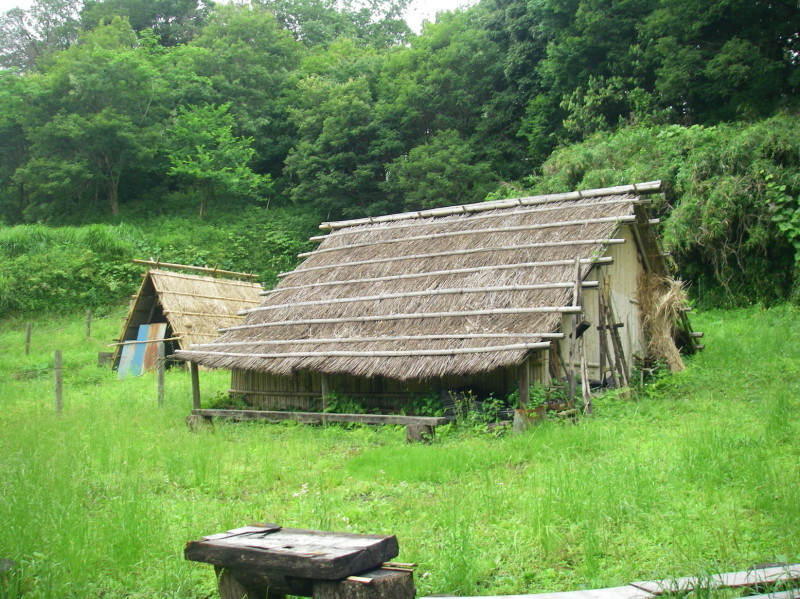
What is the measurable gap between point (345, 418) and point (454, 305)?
2.38m

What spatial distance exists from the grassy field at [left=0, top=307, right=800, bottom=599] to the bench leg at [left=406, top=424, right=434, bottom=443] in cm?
27

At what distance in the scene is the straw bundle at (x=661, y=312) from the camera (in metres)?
12.5

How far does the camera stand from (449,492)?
243 inches

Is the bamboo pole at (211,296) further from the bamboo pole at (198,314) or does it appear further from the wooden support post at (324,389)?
the wooden support post at (324,389)

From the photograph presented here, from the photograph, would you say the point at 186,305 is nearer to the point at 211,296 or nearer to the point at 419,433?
the point at 211,296

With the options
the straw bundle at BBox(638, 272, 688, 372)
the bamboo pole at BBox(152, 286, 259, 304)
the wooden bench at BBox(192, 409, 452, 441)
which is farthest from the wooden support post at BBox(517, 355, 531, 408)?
the bamboo pole at BBox(152, 286, 259, 304)

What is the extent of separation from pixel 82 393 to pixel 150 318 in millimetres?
5353

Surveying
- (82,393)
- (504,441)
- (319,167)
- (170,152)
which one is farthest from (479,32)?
(504,441)

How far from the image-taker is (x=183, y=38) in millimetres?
41625

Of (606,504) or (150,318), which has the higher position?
(150,318)

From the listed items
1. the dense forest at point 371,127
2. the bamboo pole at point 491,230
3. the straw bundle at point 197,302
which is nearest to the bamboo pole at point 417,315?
the bamboo pole at point 491,230

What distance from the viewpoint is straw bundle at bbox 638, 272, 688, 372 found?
1253cm

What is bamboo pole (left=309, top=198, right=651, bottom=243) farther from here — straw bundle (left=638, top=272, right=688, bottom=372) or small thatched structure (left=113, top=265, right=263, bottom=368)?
small thatched structure (left=113, top=265, right=263, bottom=368)

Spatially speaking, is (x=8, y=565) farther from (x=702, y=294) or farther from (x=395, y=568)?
(x=702, y=294)
